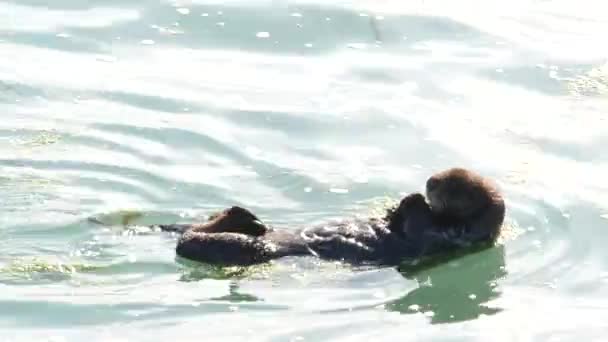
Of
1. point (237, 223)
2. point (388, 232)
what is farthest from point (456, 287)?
point (237, 223)

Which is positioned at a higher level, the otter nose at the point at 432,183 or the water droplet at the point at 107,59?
the water droplet at the point at 107,59

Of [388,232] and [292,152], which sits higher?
[292,152]

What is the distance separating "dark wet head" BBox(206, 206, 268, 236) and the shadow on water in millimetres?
950

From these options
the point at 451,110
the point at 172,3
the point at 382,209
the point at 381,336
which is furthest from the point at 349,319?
the point at 172,3

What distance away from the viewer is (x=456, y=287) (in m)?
8.38

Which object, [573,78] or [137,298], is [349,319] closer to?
[137,298]

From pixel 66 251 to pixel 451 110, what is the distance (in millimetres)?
3984

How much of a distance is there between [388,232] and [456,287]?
57 cm

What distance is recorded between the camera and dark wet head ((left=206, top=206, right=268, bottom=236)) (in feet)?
27.8

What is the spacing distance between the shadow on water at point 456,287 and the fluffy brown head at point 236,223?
95cm

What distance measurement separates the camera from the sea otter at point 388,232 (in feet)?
27.3

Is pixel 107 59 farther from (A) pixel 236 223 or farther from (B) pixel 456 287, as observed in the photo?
(B) pixel 456 287

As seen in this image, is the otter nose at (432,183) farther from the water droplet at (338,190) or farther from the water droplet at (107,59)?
the water droplet at (107,59)

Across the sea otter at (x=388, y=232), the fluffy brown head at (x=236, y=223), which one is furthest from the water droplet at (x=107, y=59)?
the fluffy brown head at (x=236, y=223)
